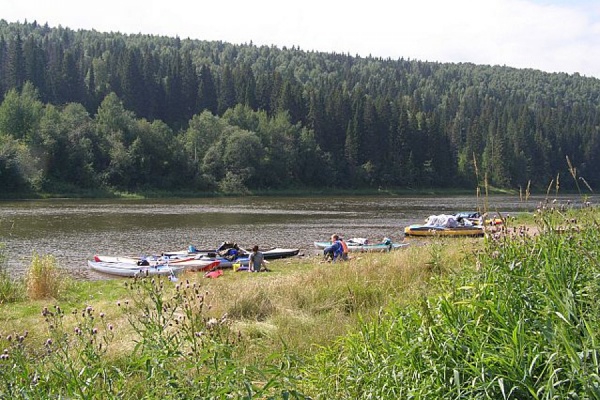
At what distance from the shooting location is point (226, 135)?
86.3 metres

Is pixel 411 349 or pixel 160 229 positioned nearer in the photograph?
pixel 411 349

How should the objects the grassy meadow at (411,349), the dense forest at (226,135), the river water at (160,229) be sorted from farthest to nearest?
the dense forest at (226,135) < the river water at (160,229) < the grassy meadow at (411,349)

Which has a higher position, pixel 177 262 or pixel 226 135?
pixel 226 135

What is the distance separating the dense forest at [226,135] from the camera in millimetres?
75250

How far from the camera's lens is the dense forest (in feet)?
247

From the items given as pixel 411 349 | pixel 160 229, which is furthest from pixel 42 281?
pixel 160 229

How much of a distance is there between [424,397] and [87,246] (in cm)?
2745

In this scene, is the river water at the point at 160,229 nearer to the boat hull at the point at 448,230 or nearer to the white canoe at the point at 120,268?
the white canoe at the point at 120,268

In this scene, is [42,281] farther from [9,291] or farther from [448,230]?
[448,230]

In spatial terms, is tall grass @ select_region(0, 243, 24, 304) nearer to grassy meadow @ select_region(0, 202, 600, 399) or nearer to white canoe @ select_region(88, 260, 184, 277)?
white canoe @ select_region(88, 260, 184, 277)

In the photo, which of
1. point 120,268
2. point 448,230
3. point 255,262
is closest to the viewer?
point 255,262

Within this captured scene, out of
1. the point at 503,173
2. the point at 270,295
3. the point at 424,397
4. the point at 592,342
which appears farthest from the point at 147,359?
the point at 503,173

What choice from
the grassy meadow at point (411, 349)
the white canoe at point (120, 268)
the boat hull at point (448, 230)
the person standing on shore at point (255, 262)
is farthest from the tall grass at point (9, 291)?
the boat hull at point (448, 230)

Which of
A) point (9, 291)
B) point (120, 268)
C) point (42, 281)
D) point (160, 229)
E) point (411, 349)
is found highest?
point (411, 349)
